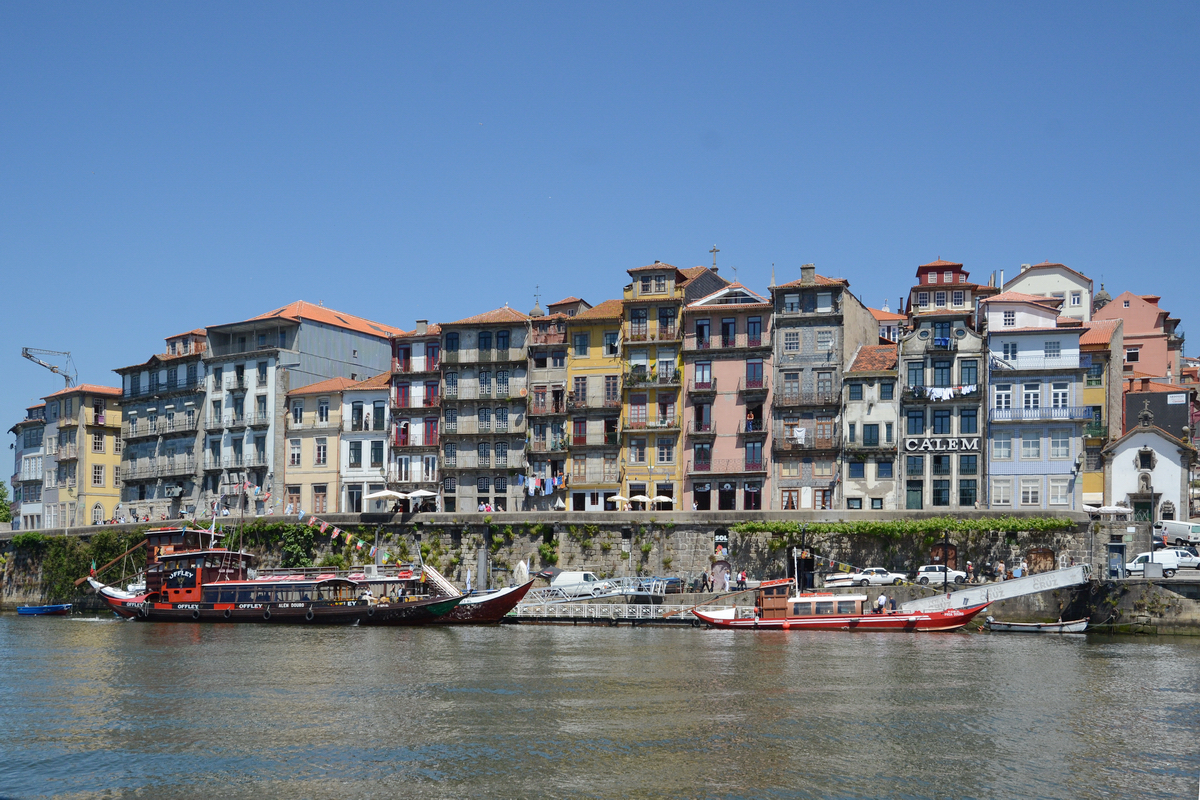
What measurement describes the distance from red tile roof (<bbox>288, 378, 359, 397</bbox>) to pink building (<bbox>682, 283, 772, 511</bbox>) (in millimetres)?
25300

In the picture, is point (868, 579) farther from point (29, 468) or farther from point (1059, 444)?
point (29, 468)

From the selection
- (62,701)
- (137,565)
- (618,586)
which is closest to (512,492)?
(618,586)

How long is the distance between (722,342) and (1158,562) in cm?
2902

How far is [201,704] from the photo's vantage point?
112 ft

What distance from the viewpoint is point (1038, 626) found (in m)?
52.9

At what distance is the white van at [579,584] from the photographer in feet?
204

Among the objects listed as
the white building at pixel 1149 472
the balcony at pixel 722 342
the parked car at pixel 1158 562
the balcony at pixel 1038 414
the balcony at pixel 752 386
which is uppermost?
the balcony at pixel 722 342

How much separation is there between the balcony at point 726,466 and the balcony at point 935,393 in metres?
9.21

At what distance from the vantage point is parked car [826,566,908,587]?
59.2m

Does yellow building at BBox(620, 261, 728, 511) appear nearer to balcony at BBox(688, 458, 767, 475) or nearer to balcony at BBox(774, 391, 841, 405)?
balcony at BBox(688, 458, 767, 475)

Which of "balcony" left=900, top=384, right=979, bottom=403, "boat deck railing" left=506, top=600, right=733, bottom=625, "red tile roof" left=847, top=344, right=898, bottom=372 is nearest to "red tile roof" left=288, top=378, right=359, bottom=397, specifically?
"boat deck railing" left=506, top=600, right=733, bottom=625

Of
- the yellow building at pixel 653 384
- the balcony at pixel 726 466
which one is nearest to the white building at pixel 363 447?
the yellow building at pixel 653 384

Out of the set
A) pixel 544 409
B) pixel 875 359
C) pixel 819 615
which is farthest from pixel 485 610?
pixel 875 359

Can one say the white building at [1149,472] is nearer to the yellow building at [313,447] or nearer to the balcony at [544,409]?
the balcony at [544,409]
